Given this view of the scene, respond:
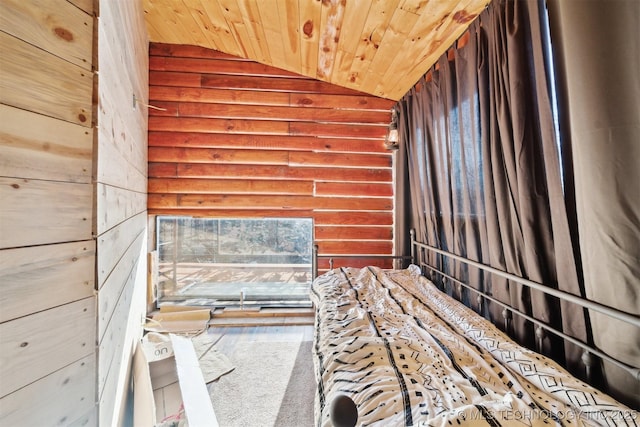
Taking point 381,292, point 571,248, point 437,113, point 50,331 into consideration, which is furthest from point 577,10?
point 50,331

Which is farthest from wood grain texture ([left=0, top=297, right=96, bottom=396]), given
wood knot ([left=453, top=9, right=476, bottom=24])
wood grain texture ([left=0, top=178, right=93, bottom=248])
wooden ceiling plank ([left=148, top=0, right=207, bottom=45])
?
wooden ceiling plank ([left=148, top=0, right=207, bottom=45])

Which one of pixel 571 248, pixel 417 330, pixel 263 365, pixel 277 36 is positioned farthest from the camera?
pixel 277 36

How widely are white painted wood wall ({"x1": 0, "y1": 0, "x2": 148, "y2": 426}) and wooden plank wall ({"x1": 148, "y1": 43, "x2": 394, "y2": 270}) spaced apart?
5.74 feet

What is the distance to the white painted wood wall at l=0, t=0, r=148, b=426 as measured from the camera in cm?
65

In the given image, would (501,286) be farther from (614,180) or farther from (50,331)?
(50,331)

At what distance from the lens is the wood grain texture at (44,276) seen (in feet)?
2.12

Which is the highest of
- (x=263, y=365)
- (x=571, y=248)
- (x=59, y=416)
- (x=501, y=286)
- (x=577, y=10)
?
(x=577, y=10)

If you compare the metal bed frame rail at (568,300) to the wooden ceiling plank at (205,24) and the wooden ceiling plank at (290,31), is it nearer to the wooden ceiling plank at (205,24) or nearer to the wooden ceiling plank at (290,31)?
the wooden ceiling plank at (290,31)

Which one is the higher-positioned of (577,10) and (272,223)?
(577,10)

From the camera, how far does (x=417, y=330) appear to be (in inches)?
49.7

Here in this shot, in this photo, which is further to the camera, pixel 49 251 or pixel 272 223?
pixel 272 223

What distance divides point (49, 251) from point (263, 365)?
5.46 feet

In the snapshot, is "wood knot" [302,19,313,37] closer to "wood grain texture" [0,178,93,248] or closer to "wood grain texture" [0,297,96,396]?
"wood grain texture" [0,178,93,248]

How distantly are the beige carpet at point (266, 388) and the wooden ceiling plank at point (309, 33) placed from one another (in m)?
2.67
